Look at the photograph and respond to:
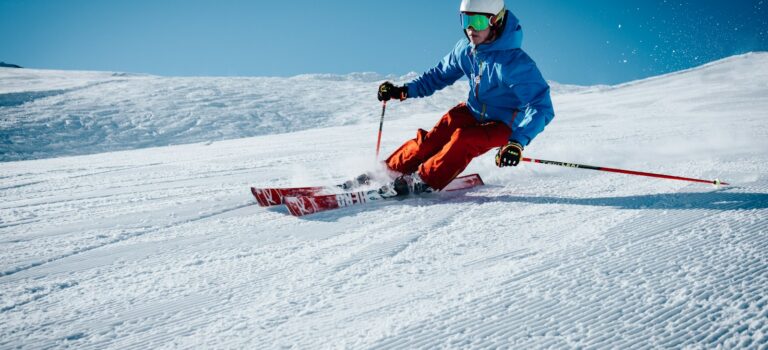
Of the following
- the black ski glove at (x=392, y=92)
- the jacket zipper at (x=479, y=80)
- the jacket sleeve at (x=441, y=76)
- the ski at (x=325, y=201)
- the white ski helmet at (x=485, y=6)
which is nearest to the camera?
the ski at (x=325, y=201)

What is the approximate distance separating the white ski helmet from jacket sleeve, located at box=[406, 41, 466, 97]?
1.80 ft

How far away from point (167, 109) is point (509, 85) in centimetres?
2084

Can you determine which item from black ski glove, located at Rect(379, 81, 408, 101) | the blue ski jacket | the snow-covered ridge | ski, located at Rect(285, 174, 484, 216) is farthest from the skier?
the snow-covered ridge

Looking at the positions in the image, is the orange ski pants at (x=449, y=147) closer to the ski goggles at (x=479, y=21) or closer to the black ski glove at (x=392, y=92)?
the ski goggles at (x=479, y=21)

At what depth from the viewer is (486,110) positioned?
11.3 ft

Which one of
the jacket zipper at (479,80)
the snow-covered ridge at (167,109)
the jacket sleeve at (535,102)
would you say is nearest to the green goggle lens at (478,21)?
the jacket zipper at (479,80)

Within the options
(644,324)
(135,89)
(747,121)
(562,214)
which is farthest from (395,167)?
(135,89)

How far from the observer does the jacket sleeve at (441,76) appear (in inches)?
152

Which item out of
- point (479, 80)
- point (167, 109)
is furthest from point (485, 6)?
point (167, 109)

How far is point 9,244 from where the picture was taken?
2.36 meters

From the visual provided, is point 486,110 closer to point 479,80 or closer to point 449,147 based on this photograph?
point 479,80

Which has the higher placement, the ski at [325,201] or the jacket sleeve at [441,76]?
the jacket sleeve at [441,76]

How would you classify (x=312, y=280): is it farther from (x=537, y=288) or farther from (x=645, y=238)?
(x=645, y=238)

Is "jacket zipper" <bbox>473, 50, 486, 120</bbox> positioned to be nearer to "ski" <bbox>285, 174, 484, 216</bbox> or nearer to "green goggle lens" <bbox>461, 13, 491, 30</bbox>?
"green goggle lens" <bbox>461, 13, 491, 30</bbox>
